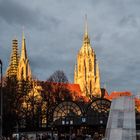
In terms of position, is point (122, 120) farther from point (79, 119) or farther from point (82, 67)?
point (82, 67)

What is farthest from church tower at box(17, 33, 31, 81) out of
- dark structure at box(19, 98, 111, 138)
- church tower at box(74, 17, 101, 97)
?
dark structure at box(19, 98, 111, 138)

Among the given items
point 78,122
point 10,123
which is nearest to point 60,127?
point 78,122

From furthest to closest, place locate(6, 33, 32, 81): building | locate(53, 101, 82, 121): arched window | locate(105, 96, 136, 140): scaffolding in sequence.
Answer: locate(6, 33, 32, 81): building
locate(53, 101, 82, 121): arched window
locate(105, 96, 136, 140): scaffolding

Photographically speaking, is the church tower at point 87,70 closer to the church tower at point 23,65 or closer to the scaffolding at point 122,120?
the church tower at point 23,65

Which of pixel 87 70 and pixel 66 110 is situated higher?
pixel 87 70

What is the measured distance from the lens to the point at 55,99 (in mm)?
86188

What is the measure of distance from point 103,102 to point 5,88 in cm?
1561

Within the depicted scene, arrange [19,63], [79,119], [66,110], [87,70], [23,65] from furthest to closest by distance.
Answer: [87,70] → [19,63] → [23,65] → [66,110] → [79,119]

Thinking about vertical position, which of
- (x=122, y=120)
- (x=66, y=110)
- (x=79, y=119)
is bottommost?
(x=79, y=119)

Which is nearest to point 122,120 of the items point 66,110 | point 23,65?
point 66,110

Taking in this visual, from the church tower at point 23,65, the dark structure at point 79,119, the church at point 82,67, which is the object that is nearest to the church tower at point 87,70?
the church at point 82,67

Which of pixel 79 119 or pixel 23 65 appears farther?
pixel 23 65

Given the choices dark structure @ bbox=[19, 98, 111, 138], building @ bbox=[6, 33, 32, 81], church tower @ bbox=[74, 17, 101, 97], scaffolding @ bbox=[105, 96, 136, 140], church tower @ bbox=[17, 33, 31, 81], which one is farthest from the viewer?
church tower @ bbox=[74, 17, 101, 97]

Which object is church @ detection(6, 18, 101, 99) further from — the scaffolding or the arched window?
the scaffolding
